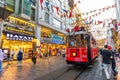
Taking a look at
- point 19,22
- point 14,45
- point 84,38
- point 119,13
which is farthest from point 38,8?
point 84,38

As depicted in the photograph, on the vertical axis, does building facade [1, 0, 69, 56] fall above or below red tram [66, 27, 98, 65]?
above

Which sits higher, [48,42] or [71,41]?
[48,42]

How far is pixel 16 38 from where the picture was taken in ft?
73.5

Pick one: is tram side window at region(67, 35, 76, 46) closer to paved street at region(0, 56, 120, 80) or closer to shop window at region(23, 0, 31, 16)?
paved street at region(0, 56, 120, 80)

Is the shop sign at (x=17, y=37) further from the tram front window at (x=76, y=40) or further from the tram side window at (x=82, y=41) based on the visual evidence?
the tram side window at (x=82, y=41)

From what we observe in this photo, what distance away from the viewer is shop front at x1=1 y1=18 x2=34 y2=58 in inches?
824

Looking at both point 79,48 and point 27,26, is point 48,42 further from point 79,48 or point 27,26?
point 79,48

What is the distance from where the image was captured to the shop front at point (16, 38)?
68.6 ft

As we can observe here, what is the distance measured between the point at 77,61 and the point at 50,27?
21254 mm

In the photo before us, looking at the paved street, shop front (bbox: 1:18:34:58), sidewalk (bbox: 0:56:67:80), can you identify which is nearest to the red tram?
the paved street

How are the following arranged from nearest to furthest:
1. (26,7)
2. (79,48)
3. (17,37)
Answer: (79,48), (17,37), (26,7)

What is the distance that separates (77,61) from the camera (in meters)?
13.3

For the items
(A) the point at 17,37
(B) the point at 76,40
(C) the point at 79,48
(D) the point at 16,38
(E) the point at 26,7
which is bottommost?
(C) the point at 79,48

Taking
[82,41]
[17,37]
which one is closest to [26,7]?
[17,37]
